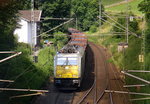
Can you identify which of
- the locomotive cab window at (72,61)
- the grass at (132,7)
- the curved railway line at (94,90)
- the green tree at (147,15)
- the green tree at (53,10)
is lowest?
the curved railway line at (94,90)

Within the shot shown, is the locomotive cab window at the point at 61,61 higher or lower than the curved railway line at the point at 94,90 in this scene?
higher

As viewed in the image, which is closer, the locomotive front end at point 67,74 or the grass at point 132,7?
the locomotive front end at point 67,74

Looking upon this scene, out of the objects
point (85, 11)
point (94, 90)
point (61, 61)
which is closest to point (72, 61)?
point (61, 61)

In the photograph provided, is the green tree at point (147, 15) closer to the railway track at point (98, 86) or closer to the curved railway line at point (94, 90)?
the curved railway line at point (94, 90)

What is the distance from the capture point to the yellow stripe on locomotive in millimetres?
17750

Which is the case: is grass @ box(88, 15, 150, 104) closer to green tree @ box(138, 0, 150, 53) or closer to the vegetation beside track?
green tree @ box(138, 0, 150, 53)

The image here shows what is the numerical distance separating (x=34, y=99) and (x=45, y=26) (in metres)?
17.1

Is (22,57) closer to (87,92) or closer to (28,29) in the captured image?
(87,92)

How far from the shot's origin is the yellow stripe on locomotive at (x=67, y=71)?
1775cm

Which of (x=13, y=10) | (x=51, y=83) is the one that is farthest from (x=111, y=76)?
(x=13, y=10)

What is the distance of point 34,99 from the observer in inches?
653

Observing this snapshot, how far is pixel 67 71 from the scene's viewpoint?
1784cm

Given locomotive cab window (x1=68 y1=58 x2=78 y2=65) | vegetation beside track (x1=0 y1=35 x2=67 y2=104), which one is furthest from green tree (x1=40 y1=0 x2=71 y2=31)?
locomotive cab window (x1=68 y1=58 x2=78 y2=65)

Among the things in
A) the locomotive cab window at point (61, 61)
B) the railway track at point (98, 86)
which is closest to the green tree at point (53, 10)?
the railway track at point (98, 86)
